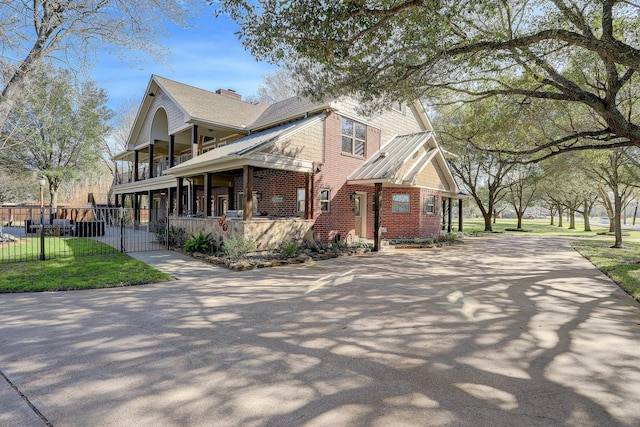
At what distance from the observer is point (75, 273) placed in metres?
8.52

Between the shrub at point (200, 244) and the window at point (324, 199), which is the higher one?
the window at point (324, 199)

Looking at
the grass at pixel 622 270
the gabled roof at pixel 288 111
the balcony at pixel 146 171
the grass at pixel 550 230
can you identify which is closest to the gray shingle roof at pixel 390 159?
the gabled roof at pixel 288 111

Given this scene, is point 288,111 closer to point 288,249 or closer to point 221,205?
point 221,205

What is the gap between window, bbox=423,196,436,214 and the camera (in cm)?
1773

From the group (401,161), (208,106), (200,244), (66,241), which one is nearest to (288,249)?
(200,244)

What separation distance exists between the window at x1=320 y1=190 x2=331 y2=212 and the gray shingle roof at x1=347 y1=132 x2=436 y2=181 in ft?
4.58

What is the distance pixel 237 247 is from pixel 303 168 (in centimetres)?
434

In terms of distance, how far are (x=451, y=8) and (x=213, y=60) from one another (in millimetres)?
8928

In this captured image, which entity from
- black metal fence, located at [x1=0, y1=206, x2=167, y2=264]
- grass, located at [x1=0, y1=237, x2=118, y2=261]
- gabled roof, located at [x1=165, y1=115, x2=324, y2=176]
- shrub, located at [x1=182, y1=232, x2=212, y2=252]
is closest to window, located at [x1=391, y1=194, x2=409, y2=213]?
gabled roof, located at [x1=165, y1=115, x2=324, y2=176]

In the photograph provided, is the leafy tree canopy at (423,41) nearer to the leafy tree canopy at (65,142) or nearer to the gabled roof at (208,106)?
the gabled roof at (208,106)

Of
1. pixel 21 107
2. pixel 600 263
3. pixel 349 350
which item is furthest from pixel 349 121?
pixel 21 107

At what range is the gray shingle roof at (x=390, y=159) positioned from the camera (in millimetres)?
14394

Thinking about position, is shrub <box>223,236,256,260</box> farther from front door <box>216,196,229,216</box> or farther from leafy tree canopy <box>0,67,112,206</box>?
leafy tree canopy <box>0,67,112,206</box>

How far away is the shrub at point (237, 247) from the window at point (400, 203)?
824cm
